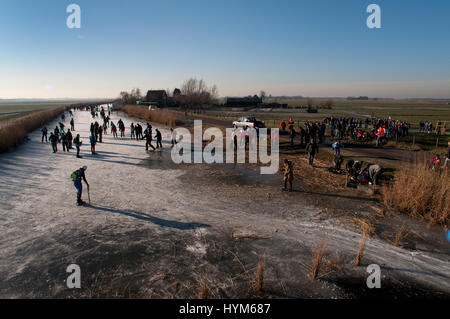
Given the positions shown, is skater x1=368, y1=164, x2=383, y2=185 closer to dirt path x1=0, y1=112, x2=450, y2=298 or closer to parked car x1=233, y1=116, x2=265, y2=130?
dirt path x1=0, y1=112, x2=450, y2=298

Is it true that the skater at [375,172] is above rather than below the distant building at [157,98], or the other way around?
below

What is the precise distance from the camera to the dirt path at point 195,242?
532cm

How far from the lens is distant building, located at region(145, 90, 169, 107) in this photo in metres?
88.4

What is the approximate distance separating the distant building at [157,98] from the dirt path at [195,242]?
80227 mm

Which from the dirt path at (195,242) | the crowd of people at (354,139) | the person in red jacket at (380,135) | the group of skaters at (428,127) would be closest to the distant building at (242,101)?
the group of skaters at (428,127)

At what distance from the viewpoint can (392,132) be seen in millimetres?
21125

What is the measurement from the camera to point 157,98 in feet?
294

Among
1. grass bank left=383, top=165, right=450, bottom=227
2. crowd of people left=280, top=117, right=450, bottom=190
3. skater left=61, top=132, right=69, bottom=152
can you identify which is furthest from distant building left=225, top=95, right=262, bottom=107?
grass bank left=383, top=165, right=450, bottom=227

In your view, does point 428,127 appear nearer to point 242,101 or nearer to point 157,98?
point 242,101

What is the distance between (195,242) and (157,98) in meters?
89.4

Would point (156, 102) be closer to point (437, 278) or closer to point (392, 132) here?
point (392, 132)

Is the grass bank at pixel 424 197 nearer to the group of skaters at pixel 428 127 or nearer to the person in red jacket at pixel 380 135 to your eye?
the person in red jacket at pixel 380 135

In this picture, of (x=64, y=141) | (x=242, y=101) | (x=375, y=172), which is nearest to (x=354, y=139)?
(x=375, y=172)
